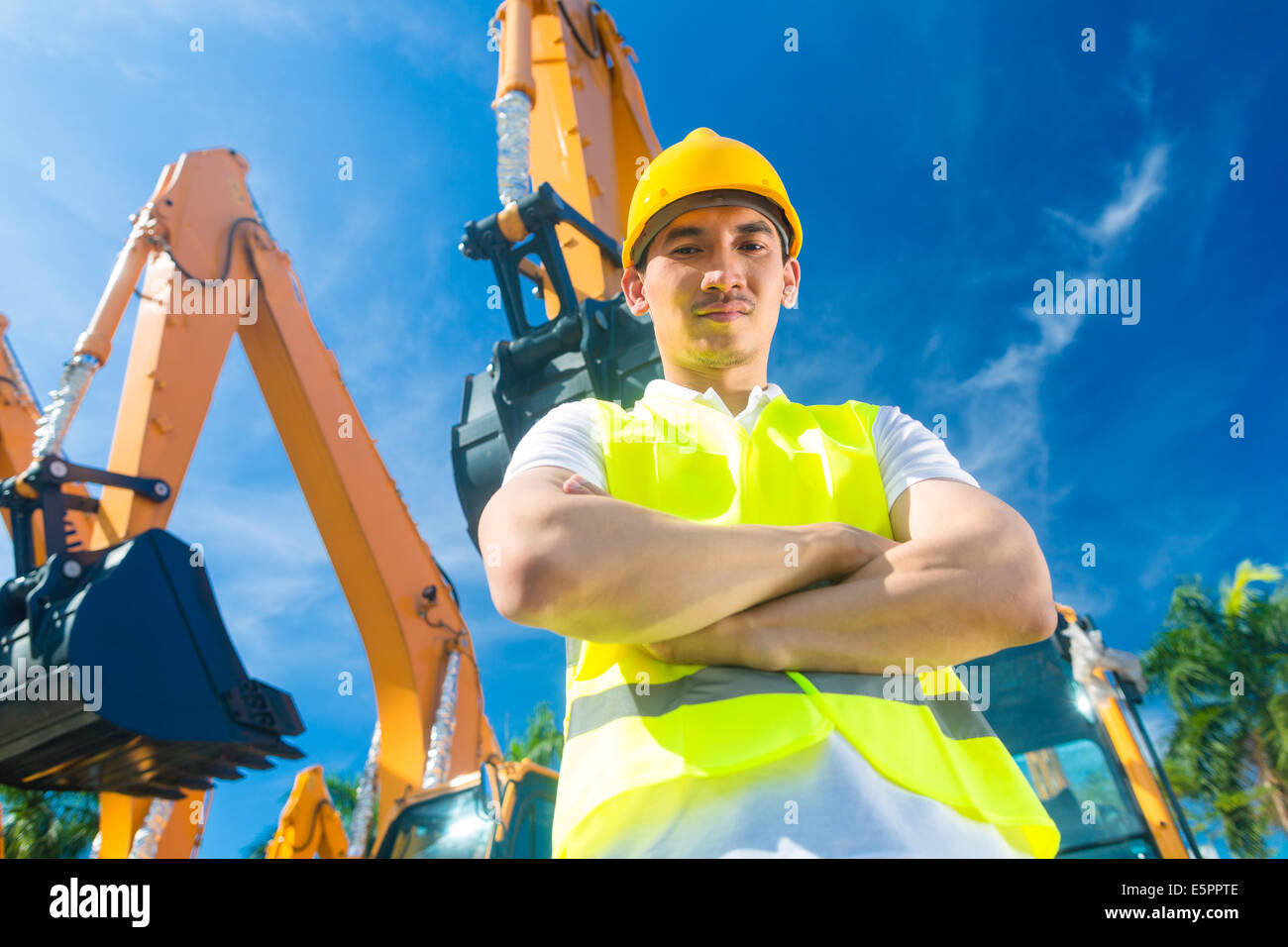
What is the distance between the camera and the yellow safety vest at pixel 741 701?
822 millimetres

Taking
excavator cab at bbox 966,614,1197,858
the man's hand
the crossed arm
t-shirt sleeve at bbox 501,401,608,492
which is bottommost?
excavator cab at bbox 966,614,1197,858

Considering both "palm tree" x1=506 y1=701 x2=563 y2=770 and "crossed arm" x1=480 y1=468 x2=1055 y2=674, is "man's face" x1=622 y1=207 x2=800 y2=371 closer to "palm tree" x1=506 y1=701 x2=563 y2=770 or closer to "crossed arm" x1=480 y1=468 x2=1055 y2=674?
"crossed arm" x1=480 y1=468 x2=1055 y2=674

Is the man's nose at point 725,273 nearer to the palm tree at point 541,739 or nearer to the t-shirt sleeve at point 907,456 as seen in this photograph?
the t-shirt sleeve at point 907,456

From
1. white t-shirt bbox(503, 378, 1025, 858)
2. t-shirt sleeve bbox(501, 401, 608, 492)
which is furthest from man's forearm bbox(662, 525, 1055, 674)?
t-shirt sleeve bbox(501, 401, 608, 492)

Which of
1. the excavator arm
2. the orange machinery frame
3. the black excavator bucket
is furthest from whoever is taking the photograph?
the excavator arm

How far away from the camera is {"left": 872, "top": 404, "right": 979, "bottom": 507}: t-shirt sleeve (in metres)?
1.18

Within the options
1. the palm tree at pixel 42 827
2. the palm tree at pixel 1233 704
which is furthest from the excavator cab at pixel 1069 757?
the palm tree at pixel 42 827

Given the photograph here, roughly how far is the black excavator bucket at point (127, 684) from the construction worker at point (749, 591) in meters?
3.75

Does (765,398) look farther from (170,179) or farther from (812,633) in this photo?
(170,179)

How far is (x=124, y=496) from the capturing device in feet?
17.0

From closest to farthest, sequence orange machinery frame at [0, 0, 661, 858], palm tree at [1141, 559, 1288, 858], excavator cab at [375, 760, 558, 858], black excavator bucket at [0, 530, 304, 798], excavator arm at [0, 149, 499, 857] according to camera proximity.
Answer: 1. black excavator bucket at [0, 530, 304, 798]
2. excavator cab at [375, 760, 558, 858]
3. orange machinery frame at [0, 0, 661, 858]
4. excavator arm at [0, 149, 499, 857]
5. palm tree at [1141, 559, 1288, 858]

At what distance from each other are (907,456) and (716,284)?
39cm
